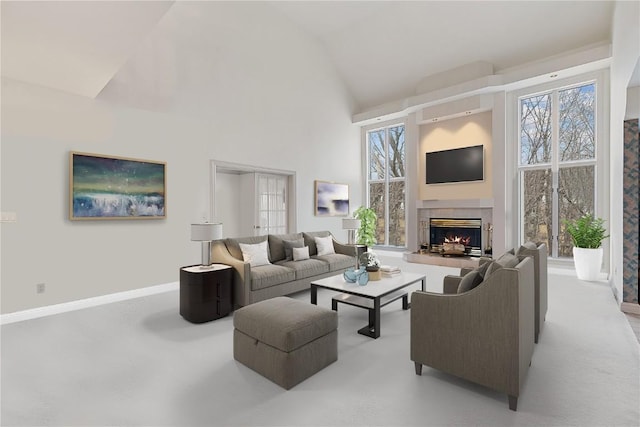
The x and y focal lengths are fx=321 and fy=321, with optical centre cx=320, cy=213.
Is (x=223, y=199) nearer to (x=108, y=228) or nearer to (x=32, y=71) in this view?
(x=108, y=228)

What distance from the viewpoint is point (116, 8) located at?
296 cm

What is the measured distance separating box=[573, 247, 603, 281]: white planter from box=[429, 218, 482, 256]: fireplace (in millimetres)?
1830

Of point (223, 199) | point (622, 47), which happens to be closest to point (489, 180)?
point (622, 47)

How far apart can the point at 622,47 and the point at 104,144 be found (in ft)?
21.8

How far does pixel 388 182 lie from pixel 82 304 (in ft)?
23.5

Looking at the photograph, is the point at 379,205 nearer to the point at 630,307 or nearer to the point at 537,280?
the point at 630,307

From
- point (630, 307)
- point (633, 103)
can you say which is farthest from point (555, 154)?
point (630, 307)

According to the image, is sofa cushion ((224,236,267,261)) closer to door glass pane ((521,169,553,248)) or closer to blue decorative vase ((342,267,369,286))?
blue decorative vase ((342,267,369,286))

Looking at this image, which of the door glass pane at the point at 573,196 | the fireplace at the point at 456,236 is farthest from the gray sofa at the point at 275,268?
the door glass pane at the point at 573,196

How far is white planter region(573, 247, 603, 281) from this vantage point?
5246 mm

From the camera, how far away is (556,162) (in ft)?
20.4

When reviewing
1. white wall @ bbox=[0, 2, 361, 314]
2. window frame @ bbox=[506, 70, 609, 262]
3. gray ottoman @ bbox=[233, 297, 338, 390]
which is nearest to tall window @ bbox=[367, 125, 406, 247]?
white wall @ bbox=[0, 2, 361, 314]

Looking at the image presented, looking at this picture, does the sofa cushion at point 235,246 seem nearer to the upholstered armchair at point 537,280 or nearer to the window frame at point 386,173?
the upholstered armchair at point 537,280

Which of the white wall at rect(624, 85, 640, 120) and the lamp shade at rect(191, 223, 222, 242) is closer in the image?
the white wall at rect(624, 85, 640, 120)
